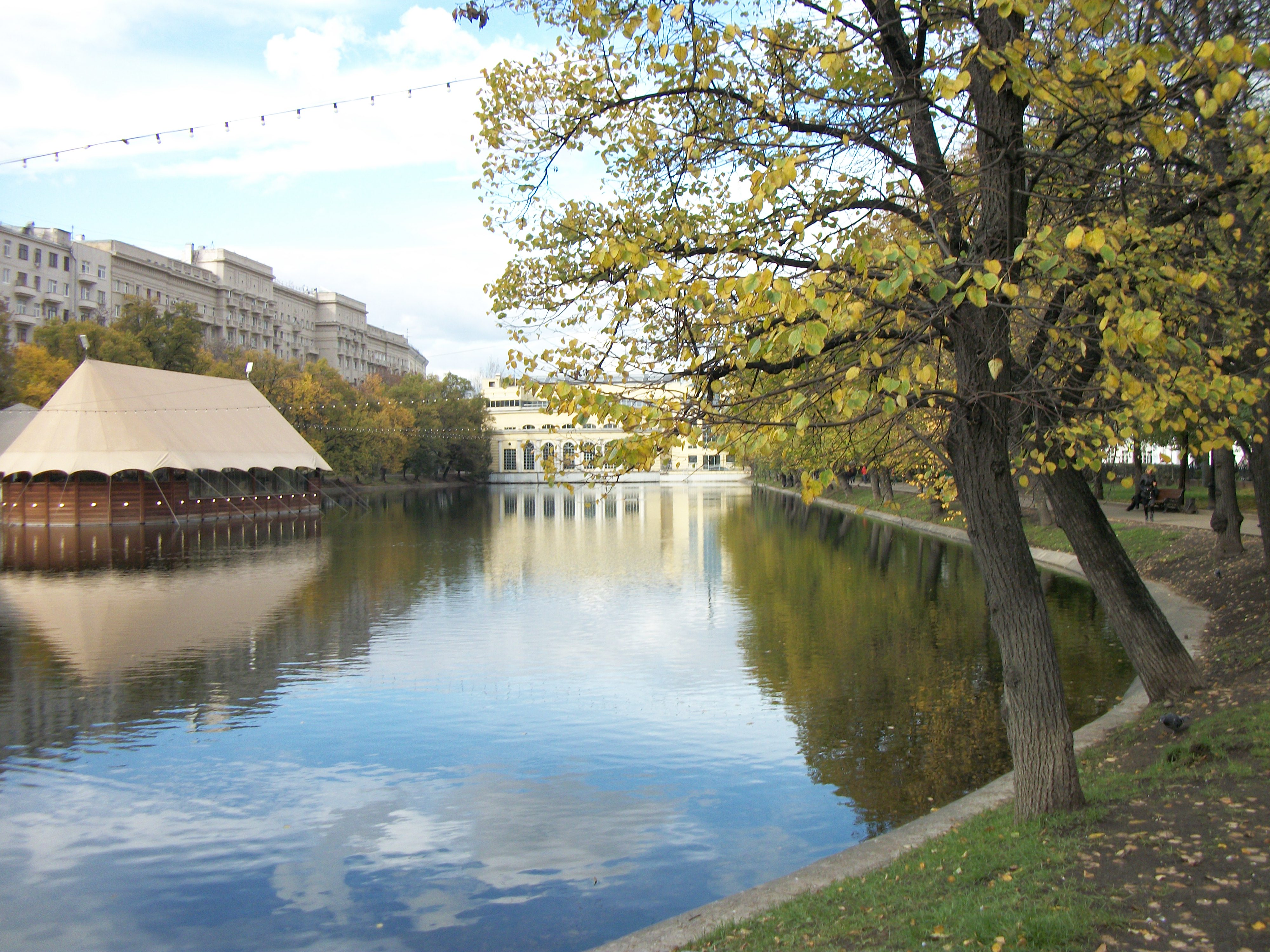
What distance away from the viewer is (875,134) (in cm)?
895

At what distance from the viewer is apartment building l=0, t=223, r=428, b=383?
6844 centimetres

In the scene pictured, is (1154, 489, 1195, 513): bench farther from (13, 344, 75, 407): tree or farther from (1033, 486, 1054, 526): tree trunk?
(13, 344, 75, 407): tree

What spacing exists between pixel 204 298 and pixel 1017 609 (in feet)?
326

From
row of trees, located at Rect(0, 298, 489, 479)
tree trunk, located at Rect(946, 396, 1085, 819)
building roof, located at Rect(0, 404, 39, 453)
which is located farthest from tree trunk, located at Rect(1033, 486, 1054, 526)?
row of trees, located at Rect(0, 298, 489, 479)

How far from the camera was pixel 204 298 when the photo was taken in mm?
92812

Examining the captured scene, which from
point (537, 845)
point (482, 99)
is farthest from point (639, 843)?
point (482, 99)

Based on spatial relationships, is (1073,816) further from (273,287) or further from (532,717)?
(273,287)

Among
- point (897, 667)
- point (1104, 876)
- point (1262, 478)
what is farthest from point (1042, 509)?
point (1104, 876)

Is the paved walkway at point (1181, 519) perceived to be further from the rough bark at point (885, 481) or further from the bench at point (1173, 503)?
the rough bark at point (885, 481)

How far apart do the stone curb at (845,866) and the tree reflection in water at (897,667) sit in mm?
737

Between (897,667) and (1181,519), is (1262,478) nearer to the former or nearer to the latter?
(897,667)

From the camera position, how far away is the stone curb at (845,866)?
5770 millimetres

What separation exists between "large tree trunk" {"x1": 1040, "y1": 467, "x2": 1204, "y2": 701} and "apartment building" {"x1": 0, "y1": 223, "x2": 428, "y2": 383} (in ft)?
204

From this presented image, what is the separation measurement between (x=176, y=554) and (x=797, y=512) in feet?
107
